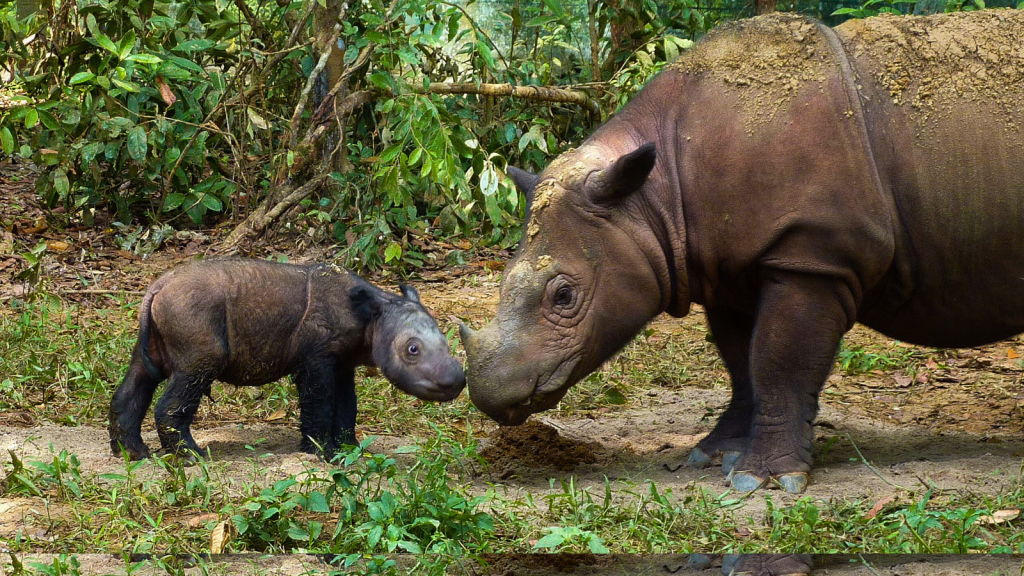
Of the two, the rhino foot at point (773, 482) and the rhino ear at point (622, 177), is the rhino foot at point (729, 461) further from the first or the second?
the rhino ear at point (622, 177)

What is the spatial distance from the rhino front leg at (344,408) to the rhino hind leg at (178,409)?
68 centimetres

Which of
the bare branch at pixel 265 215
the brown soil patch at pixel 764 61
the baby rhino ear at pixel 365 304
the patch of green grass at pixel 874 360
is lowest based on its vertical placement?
the patch of green grass at pixel 874 360

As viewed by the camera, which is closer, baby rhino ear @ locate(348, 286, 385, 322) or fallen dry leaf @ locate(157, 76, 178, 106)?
baby rhino ear @ locate(348, 286, 385, 322)

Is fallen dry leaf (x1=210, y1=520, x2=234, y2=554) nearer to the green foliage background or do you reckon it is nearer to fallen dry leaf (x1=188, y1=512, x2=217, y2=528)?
fallen dry leaf (x1=188, y1=512, x2=217, y2=528)

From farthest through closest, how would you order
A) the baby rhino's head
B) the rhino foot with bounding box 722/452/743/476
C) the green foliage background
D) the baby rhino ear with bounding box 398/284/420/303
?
1. the green foliage background
2. the baby rhino ear with bounding box 398/284/420/303
3. the baby rhino's head
4. the rhino foot with bounding box 722/452/743/476

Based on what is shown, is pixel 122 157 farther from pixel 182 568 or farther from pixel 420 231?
pixel 182 568

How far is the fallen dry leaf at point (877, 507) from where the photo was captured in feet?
13.4

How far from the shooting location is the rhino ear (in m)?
4.46

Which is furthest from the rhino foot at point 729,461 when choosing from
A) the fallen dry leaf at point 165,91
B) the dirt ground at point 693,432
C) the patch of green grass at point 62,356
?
the fallen dry leaf at point 165,91

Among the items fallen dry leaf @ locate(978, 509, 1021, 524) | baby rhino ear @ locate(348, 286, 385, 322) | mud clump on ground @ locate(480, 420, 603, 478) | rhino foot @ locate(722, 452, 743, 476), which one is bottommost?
mud clump on ground @ locate(480, 420, 603, 478)

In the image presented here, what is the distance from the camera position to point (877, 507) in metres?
4.13

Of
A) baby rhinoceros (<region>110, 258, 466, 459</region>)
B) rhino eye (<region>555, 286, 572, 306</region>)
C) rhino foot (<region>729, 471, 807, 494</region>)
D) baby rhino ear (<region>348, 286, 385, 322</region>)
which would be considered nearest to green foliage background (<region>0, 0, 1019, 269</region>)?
baby rhino ear (<region>348, 286, 385, 322</region>)

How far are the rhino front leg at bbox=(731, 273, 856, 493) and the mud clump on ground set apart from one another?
33.7 inches

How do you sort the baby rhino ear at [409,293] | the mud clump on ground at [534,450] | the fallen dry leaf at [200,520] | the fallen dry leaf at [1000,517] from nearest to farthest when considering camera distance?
1. the fallen dry leaf at [1000,517]
2. the fallen dry leaf at [200,520]
3. the mud clump on ground at [534,450]
4. the baby rhino ear at [409,293]
